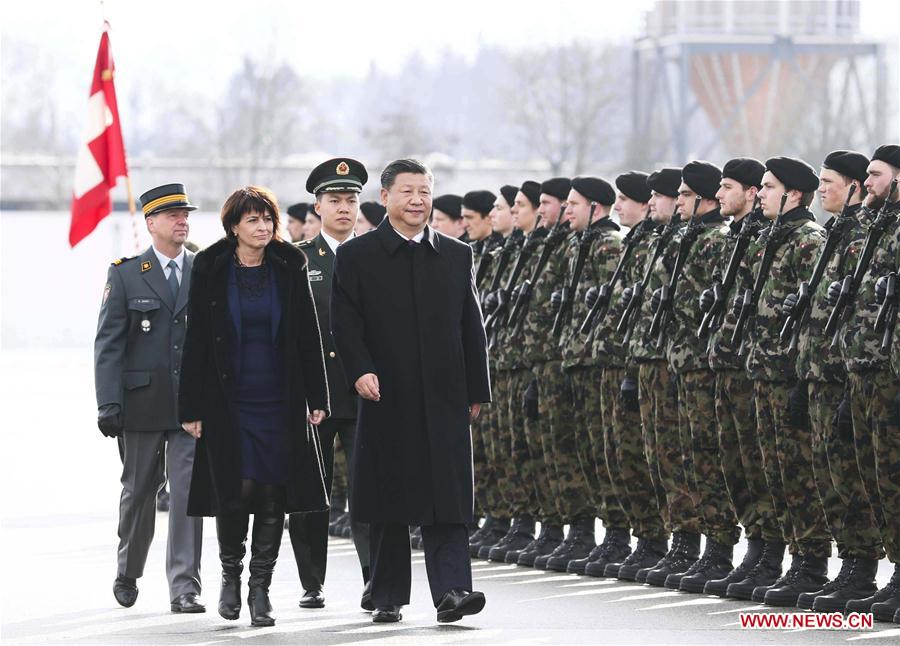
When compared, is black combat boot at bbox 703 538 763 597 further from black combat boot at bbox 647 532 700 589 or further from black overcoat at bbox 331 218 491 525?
black overcoat at bbox 331 218 491 525

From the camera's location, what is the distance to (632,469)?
39.9 ft

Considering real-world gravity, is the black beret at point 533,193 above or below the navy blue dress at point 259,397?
above

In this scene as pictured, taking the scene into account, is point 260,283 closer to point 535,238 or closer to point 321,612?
point 321,612

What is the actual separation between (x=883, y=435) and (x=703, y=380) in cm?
166

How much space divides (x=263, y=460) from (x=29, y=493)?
9399mm

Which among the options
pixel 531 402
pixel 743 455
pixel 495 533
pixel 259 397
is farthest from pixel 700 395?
pixel 495 533

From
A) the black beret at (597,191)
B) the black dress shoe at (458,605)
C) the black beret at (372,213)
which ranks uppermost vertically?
the black beret at (597,191)

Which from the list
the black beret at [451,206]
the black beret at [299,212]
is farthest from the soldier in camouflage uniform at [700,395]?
the black beret at [299,212]

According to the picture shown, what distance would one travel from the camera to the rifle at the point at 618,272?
1226cm

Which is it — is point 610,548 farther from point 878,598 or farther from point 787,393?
→ point 878,598

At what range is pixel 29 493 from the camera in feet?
61.4

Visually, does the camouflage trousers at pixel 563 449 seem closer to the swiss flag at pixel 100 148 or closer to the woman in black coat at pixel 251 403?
the woman in black coat at pixel 251 403

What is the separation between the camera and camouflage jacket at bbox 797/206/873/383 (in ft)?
33.2

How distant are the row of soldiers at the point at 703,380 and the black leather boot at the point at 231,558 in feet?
8.67
